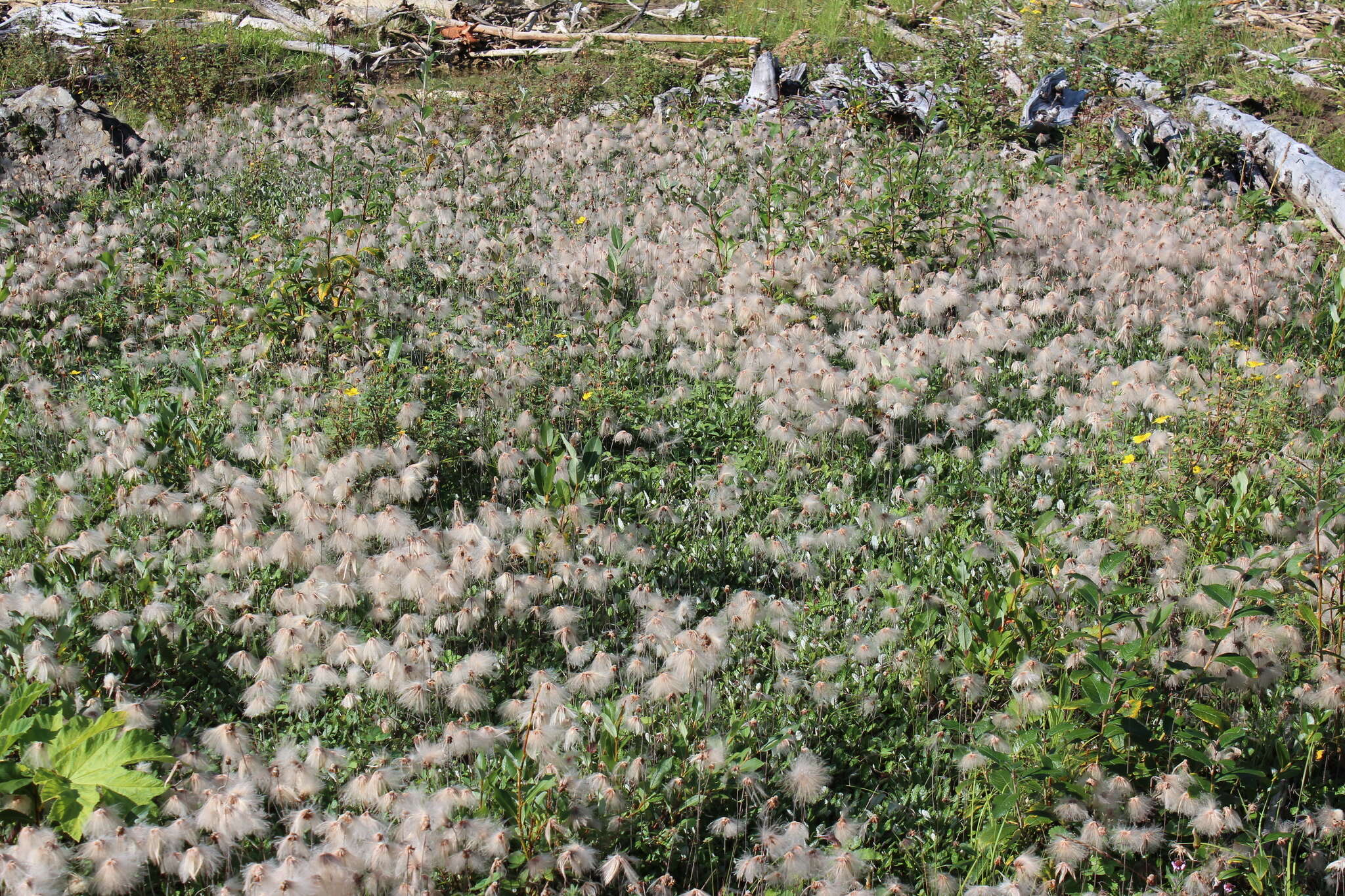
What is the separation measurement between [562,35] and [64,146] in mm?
7813

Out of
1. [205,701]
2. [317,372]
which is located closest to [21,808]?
Result: [205,701]

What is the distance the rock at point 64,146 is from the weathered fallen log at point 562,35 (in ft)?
20.7

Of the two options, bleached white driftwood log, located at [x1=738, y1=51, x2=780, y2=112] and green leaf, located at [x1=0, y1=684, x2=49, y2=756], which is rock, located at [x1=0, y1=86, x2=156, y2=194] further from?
green leaf, located at [x1=0, y1=684, x2=49, y2=756]

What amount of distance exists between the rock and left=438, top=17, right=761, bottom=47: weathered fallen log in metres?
6.32

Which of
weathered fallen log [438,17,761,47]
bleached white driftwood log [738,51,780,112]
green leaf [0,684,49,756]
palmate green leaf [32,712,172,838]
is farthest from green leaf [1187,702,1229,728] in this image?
weathered fallen log [438,17,761,47]

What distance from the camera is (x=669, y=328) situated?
7.29 m

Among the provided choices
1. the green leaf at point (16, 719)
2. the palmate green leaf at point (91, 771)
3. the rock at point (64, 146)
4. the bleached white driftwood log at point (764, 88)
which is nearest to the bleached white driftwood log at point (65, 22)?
the rock at point (64, 146)

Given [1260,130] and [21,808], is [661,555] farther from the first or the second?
[1260,130]

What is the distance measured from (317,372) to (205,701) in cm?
278

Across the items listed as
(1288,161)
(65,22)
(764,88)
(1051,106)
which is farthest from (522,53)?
(1288,161)

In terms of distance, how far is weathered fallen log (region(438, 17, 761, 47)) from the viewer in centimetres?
1582

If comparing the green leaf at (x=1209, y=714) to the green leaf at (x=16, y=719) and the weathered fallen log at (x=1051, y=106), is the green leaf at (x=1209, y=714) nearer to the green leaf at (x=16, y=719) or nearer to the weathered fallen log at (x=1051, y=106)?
the green leaf at (x=16, y=719)

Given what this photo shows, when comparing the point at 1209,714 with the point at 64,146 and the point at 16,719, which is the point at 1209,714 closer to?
the point at 16,719

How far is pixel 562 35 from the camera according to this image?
16.3 meters
